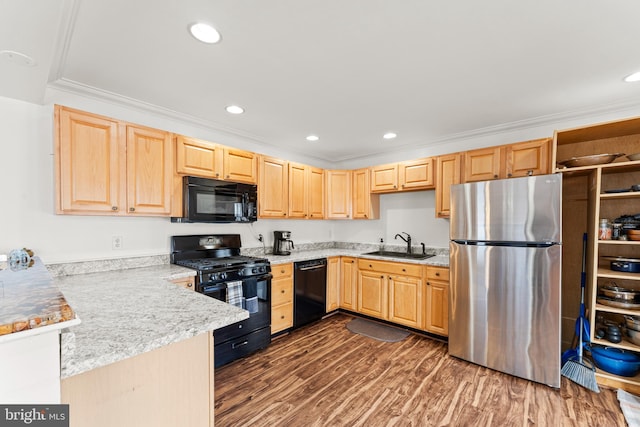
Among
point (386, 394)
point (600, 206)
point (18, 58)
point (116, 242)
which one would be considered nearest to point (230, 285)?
point (116, 242)

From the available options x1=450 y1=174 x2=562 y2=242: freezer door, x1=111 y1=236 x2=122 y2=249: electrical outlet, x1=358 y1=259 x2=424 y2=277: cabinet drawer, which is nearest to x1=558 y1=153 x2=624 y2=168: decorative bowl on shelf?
x1=450 y1=174 x2=562 y2=242: freezer door

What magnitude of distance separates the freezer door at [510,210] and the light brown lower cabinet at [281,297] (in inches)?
73.8

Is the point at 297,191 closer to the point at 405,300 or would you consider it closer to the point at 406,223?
the point at 406,223

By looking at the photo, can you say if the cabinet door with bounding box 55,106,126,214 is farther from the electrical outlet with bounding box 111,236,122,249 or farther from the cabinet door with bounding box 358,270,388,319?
the cabinet door with bounding box 358,270,388,319

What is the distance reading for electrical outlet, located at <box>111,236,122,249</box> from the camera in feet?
8.08

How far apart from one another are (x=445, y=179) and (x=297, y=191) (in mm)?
1906

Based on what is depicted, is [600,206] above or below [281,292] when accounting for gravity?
above

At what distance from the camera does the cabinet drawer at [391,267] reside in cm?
324

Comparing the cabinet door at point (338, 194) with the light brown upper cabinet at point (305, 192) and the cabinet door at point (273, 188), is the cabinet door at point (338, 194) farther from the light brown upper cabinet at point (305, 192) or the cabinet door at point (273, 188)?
the cabinet door at point (273, 188)

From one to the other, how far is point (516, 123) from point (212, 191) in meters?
3.31

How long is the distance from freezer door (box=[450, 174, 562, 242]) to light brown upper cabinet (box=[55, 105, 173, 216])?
9.31 ft

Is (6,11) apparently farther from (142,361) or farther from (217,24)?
(142,361)

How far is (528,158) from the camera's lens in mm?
2760

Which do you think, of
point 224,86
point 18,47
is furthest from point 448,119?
point 18,47
